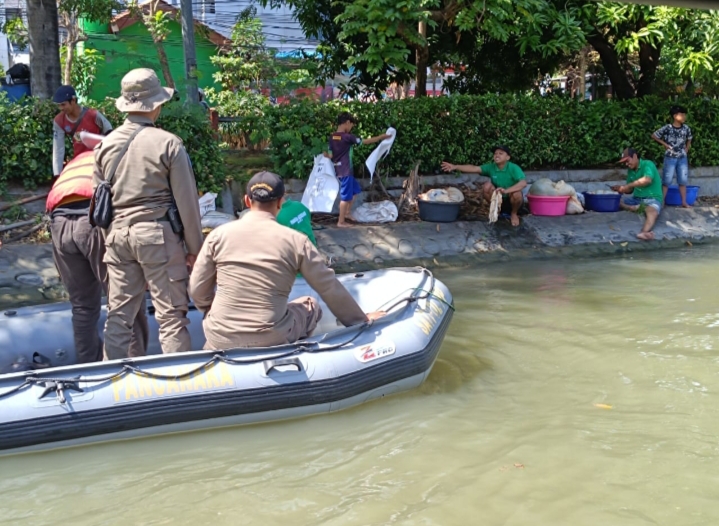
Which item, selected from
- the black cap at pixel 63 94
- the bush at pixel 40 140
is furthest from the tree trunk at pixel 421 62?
the black cap at pixel 63 94

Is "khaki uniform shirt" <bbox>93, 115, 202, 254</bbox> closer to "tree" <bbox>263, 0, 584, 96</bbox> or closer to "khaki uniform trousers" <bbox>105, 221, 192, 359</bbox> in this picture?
"khaki uniform trousers" <bbox>105, 221, 192, 359</bbox>

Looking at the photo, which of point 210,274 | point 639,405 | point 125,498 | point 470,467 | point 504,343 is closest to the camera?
point 125,498

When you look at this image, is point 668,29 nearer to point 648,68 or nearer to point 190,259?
point 648,68

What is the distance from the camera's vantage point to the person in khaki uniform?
4211mm

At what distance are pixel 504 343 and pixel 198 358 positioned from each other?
2.69m

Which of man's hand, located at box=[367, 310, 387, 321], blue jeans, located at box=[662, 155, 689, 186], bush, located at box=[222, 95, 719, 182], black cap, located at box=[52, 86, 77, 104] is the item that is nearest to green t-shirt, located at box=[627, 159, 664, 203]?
blue jeans, located at box=[662, 155, 689, 186]

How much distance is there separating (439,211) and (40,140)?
4.54 metres

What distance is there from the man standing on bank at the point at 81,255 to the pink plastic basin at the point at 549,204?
21.1ft

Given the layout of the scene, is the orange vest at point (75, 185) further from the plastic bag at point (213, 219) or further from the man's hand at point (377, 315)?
the plastic bag at point (213, 219)

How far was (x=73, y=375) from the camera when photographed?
4.21 m

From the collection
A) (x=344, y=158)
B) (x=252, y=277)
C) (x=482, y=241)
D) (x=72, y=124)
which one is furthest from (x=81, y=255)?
(x=482, y=241)

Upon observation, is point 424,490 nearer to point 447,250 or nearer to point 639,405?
point 639,405

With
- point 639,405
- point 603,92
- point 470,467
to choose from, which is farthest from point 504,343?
point 603,92

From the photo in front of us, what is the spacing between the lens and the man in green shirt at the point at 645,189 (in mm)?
10148
